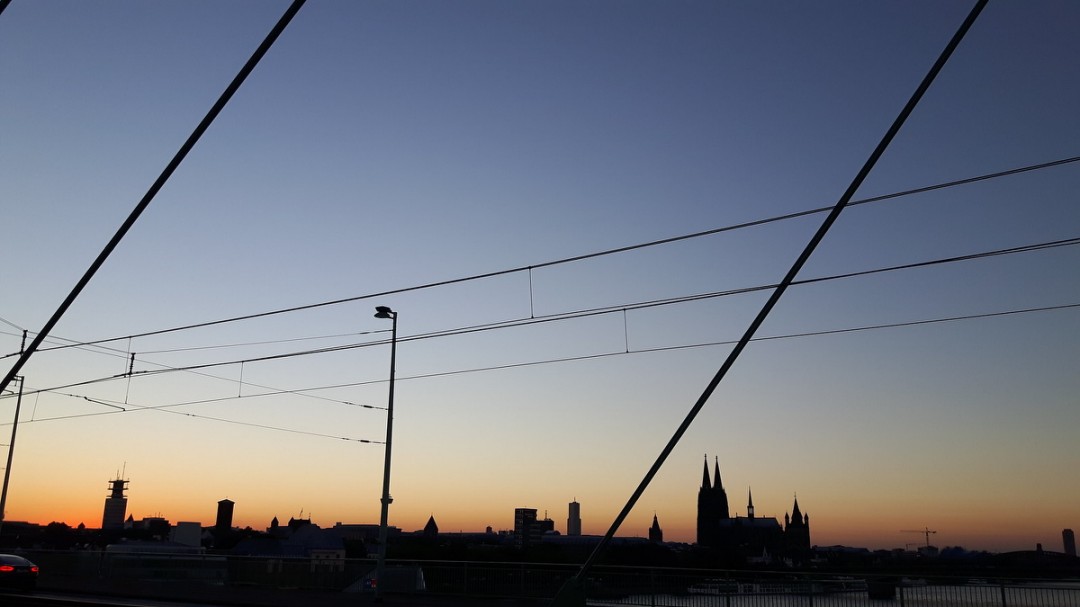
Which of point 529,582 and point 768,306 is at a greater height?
point 768,306

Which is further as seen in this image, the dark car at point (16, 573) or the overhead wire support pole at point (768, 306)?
the dark car at point (16, 573)

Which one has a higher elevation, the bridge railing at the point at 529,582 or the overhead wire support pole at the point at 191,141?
the overhead wire support pole at the point at 191,141

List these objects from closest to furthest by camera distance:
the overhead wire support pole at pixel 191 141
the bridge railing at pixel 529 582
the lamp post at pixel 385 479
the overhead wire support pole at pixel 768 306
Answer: the overhead wire support pole at pixel 191 141 → the overhead wire support pole at pixel 768 306 → the bridge railing at pixel 529 582 → the lamp post at pixel 385 479

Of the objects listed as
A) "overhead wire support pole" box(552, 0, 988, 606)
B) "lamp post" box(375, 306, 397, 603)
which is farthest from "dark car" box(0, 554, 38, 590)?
"overhead wire support pole" box(552, 0, 988, 606)

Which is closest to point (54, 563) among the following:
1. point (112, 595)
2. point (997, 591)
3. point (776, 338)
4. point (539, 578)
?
point (112, 595)

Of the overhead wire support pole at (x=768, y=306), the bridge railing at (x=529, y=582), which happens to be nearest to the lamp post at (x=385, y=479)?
the bridge railing at (x=529, y=582)

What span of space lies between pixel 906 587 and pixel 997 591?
203 centimetres

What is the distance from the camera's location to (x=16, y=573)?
27.9 m

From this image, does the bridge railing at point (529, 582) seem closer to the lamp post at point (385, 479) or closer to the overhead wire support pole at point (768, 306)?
the lamp post at point (385, 479)

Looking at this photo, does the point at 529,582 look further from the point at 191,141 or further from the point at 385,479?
the point at 191,141

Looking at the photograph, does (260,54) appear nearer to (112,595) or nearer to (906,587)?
(906,587)

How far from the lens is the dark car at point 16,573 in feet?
90.8

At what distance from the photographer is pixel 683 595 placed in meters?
23.2

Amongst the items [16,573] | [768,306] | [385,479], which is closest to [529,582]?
[385,479]
